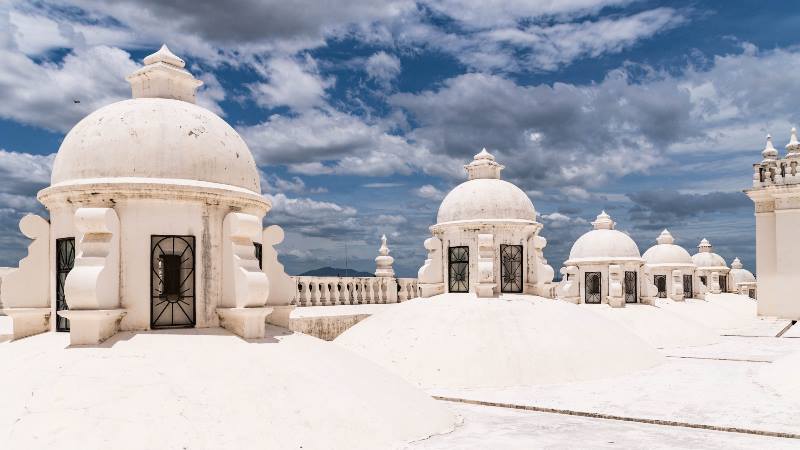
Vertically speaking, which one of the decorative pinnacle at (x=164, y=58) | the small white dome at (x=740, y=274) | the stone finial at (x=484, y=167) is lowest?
the small white dome at (x=740, y=274)

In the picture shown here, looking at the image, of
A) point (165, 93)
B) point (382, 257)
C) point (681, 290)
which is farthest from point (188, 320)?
point (681, 290)

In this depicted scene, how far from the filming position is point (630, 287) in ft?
104

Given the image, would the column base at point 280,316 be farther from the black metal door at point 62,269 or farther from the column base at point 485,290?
the column base at point 485,290

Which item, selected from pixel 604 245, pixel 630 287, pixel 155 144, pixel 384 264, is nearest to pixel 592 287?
pixel 630 287

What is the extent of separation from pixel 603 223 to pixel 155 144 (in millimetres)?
25842

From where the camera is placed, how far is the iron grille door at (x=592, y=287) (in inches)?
1241

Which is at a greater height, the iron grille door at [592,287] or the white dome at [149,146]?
the white dome at [149,146]

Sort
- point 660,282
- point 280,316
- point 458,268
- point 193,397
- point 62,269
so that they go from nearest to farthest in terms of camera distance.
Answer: point 193,397, point 62,269, point 280,316, point 458,268, point 660,282

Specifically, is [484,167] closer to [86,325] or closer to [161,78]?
[161,78]

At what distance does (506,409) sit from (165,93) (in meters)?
9.91

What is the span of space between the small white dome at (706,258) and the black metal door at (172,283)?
48507 mm

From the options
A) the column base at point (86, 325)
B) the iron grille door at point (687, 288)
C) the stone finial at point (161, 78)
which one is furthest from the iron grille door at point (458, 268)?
the iron grille door at point (687, 288)

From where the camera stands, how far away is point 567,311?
21094 mm

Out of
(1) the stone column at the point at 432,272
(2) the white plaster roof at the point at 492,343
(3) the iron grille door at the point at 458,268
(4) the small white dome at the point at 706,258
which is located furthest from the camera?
(4) the small white dome at the point at 706,258
